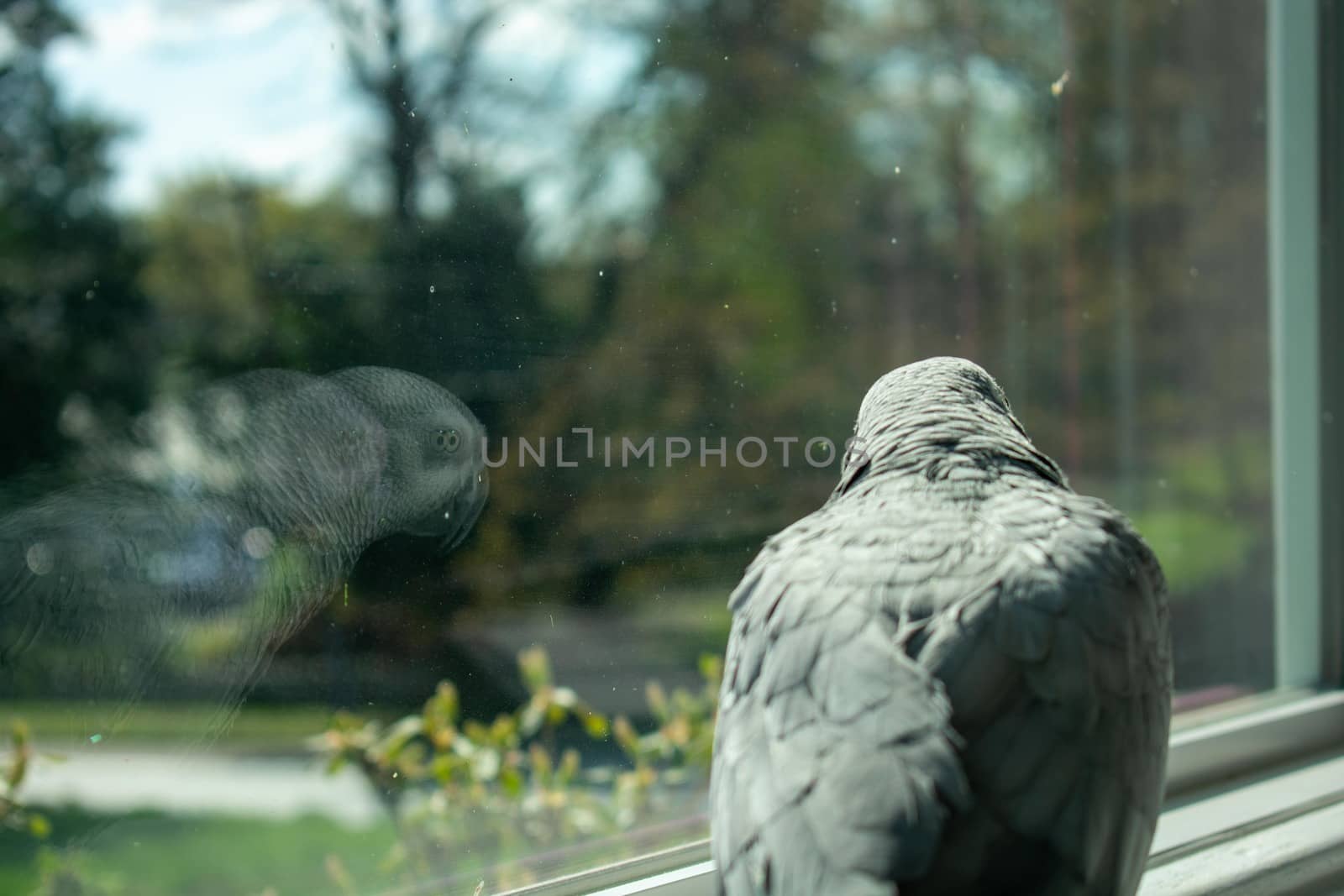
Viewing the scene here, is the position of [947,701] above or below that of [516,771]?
above

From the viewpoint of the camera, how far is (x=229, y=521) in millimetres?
894

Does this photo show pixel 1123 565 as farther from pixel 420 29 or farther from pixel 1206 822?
pixel 420 29

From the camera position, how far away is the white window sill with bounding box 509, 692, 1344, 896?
994 mm

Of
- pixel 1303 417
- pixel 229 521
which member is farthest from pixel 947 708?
pixel 1303 417

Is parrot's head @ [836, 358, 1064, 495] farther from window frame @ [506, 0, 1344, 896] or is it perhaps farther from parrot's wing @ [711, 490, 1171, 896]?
window frame @ [506, 0, 1344, 896]

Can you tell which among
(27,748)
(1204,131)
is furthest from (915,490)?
(1204,131)

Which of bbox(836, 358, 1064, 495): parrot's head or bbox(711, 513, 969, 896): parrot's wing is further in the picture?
bbox(836, 358, 1064, 495): parrot's head

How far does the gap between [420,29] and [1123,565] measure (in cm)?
80

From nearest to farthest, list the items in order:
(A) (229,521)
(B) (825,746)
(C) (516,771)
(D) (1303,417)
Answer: (B) (825,746) < (A) (229,521) < (C) (516,771) < (D) (1303,417)

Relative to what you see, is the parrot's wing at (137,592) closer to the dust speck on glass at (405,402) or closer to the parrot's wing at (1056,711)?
the dust speck on glass at (405,402)

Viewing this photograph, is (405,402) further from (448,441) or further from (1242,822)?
(1242,822)

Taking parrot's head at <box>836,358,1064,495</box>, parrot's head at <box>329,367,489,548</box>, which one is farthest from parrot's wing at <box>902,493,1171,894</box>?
parrot's head at <box>329,367,489,548</box>

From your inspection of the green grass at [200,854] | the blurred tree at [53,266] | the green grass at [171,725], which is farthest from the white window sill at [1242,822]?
the blurred tree at [53,266]

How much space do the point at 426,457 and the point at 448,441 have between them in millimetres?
26
